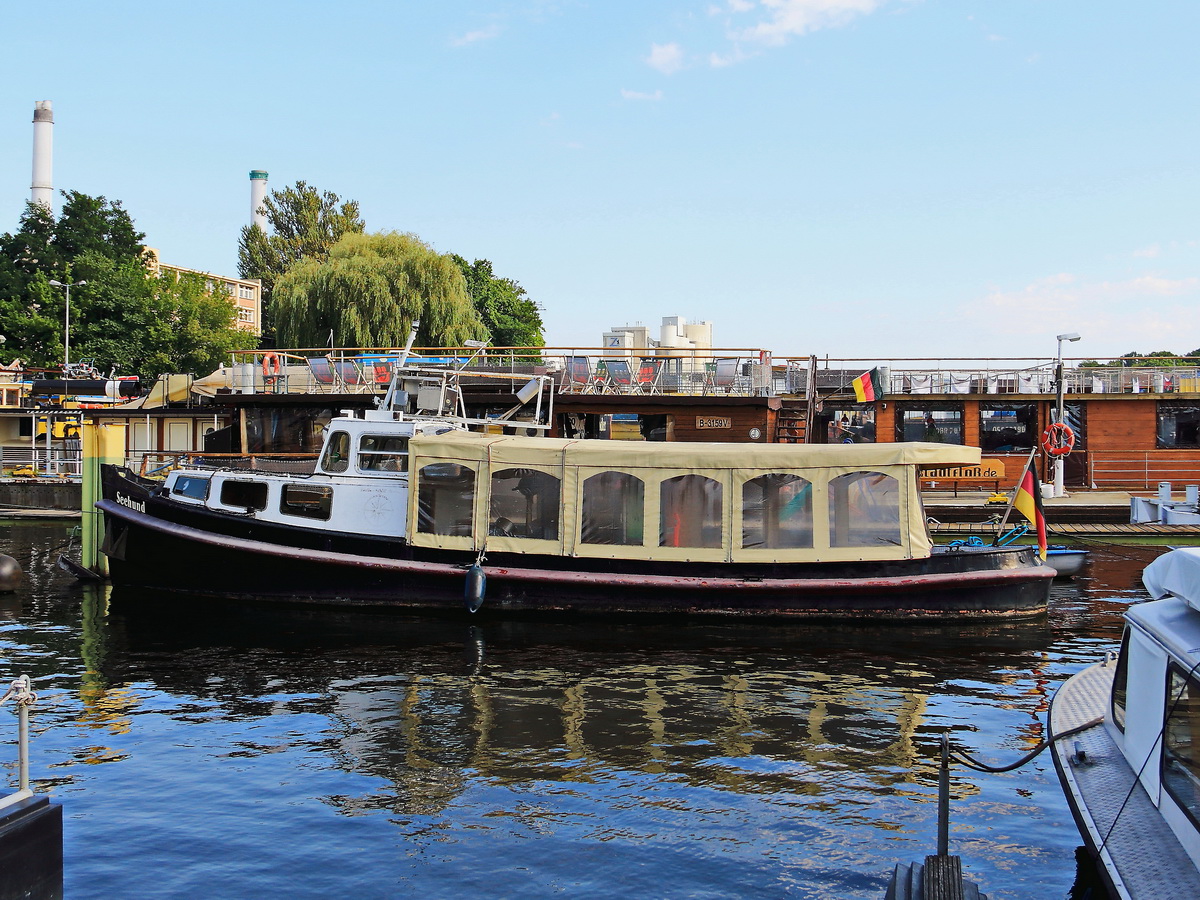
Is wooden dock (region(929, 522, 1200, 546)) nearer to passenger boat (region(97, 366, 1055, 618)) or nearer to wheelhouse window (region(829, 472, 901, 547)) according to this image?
passenger boat (region(97, 366, 1055, 618))

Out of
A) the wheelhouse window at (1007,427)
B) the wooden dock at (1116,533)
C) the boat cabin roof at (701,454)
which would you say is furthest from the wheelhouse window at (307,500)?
the wheelhouse window at (1007,427)

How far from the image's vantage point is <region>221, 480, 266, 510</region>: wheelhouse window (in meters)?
17.5

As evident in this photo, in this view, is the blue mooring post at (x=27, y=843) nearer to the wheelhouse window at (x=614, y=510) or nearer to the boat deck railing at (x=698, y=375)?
the wheelhouse window at (x=614, y=510)

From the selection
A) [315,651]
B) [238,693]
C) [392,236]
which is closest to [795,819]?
[238,693]

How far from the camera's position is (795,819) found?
855cm

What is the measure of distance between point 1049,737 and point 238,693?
30.7 ft

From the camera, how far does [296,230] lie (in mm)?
60469

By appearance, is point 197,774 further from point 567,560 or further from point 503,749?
point 567,560

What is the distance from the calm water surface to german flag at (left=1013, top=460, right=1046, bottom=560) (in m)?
1.54

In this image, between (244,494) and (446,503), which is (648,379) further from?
(244,494)

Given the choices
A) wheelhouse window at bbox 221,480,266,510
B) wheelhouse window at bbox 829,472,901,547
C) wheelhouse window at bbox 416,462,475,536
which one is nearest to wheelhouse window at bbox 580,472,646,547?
wheelhouse window at bbox 416,462,475,536

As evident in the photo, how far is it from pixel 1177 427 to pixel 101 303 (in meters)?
45.8

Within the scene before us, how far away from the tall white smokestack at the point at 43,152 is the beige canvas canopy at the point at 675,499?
7588cm

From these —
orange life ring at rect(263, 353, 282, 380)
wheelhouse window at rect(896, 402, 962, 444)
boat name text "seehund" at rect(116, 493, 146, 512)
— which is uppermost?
orange life ring at rect(263, 353, 282, 380)
